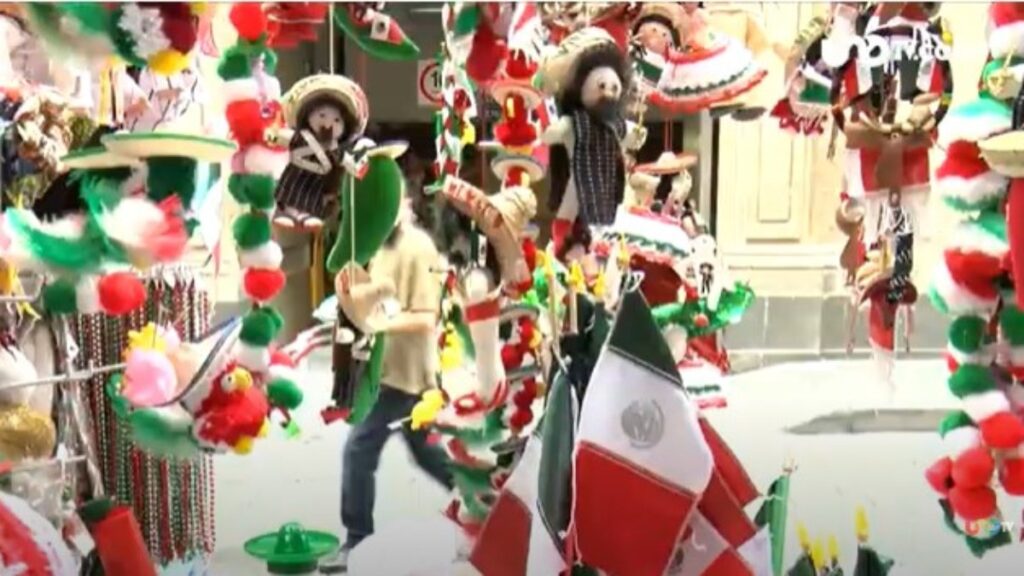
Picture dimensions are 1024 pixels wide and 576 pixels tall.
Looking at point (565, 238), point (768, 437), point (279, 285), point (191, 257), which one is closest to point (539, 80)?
point (565, 238)

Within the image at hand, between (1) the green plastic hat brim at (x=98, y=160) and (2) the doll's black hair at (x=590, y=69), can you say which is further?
(2) the doll's black hair at (x=590, y=69)

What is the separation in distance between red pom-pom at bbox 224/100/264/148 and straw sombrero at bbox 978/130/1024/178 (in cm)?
76

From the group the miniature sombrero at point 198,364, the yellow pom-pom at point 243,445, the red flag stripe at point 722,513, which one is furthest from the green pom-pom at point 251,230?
the red flag stripe at point 722,513

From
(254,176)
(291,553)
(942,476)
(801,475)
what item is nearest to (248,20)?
(254,176)

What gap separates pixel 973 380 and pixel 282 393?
0.77 metres

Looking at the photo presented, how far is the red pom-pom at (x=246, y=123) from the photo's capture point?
1344mm

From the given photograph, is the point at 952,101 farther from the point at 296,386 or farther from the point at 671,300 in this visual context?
the point at 296,386

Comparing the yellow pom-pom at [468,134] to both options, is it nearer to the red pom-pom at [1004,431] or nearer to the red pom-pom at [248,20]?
the red pom-pom at [248,20]

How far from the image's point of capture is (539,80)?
151cm

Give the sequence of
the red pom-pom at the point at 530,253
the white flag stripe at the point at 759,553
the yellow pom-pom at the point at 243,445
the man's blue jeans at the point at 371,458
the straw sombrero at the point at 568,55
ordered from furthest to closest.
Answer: the man's blue jeans at the point at 371,458, the red pom-pom at the point at 530,253, the straw sombrero at the point at 568,55, the yellow pom-pom at the point at 243,445, the white flag stripe at the point at 759,553

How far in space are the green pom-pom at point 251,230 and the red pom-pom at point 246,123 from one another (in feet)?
0.26

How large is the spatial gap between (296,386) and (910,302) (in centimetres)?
85

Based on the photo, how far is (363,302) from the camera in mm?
1550

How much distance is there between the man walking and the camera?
1.64 m
